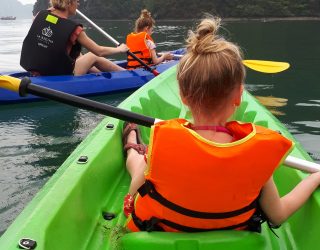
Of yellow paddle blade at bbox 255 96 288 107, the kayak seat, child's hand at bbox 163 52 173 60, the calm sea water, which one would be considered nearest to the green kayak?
the kayak seat

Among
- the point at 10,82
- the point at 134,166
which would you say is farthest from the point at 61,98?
the point at 134,166

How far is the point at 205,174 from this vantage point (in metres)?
1.35

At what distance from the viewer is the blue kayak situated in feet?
15.4

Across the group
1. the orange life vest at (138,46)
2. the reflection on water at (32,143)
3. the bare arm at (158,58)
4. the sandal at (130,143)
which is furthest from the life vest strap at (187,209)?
the bare arm at (158,58)

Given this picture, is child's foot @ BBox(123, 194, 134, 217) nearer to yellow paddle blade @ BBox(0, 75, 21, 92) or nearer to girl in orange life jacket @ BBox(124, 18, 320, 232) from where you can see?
girl in orange life jacket @ BBox(124, 18, 320, 232)

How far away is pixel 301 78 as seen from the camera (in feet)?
22.5

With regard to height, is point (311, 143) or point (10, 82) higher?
point (10, 82)

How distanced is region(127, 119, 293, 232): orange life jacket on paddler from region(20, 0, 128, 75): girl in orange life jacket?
356 centimetres

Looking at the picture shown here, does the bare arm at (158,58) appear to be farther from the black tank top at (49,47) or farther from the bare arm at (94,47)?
the black tank top at (49,47)

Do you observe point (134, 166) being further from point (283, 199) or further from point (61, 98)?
point (283, 199)

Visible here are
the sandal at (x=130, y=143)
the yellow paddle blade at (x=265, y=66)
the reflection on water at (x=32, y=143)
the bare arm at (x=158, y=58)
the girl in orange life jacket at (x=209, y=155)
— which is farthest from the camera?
the bare arm at (x=158, y=58)

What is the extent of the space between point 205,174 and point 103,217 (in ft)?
2.52

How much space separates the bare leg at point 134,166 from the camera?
157cm

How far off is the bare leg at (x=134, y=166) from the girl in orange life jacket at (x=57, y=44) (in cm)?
257
